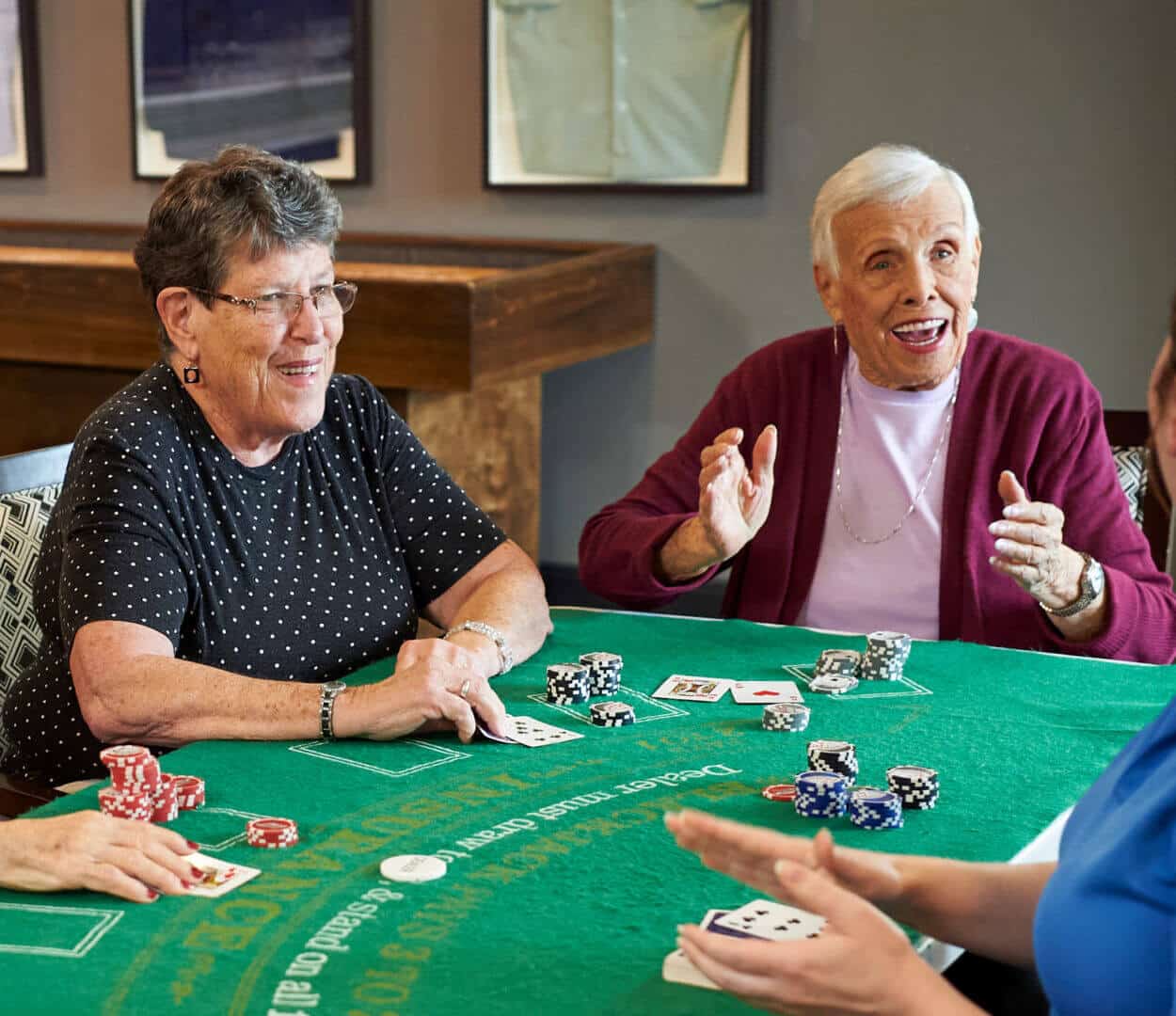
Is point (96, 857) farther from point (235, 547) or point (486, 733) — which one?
point (235, 547)

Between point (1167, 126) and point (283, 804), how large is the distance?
4.06m

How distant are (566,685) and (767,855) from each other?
808 mm

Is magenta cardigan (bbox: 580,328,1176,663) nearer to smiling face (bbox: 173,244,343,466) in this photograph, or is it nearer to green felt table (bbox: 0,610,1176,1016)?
green felt table (bbox: 0,610,1176,1016)

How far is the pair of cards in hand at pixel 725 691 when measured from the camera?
2094 mm

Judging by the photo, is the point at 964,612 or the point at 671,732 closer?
the point at 671,732

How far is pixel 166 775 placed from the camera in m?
1.70

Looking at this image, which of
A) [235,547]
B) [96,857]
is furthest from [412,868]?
[235,547]

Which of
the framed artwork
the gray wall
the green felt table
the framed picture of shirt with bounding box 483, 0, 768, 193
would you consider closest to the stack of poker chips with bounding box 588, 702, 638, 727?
the green felt table

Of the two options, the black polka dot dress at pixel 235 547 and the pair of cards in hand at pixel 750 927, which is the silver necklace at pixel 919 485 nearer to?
the black polka dot dress at pixel 235 547

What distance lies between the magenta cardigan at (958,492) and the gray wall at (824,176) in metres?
2.44

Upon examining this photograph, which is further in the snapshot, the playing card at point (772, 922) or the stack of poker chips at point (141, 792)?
the stack of poker chips at point (141, 792)

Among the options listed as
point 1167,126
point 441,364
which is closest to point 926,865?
point 441,364

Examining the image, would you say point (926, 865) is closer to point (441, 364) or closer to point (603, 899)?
point (603, 899)

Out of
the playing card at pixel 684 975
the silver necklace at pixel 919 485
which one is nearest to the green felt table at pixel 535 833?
the playing card at pixel 684 975
